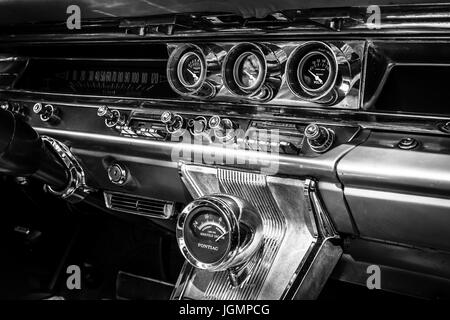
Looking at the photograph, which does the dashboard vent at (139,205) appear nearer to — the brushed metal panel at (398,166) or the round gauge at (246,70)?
the round gauge at (246,70)

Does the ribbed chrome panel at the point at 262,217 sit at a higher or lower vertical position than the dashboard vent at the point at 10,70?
lower

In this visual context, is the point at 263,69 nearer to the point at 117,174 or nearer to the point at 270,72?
the point at 270,72

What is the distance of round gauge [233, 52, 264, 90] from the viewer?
1.68 m

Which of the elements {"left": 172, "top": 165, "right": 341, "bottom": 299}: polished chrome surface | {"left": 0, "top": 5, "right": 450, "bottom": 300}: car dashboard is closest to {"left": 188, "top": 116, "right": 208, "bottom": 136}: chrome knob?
{"left": 0, "top": 5, "right": 450, "bottom": 300}: car dashboard

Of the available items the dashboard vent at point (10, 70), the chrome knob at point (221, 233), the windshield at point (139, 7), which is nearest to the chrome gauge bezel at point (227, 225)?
the chrome knob at point (221, 233)

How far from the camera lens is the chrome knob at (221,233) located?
1.60m

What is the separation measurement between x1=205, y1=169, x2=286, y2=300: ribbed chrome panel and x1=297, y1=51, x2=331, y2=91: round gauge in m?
0.29

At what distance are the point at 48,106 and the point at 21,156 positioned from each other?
0.35 m

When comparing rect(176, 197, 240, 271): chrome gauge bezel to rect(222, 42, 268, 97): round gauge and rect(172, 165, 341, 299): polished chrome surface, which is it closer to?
rect(172, 165, 341, 299): polished chrome surface

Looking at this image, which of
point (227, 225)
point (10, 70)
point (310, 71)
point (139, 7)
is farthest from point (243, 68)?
point (10, 70)

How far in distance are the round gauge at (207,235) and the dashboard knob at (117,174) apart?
1.19 feet

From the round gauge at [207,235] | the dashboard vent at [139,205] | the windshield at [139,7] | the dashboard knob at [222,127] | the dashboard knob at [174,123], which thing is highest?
the windshield at [139,7]

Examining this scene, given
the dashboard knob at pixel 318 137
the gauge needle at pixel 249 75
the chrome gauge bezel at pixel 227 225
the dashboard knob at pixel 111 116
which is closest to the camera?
the dashboard knob at pixel 318 137
